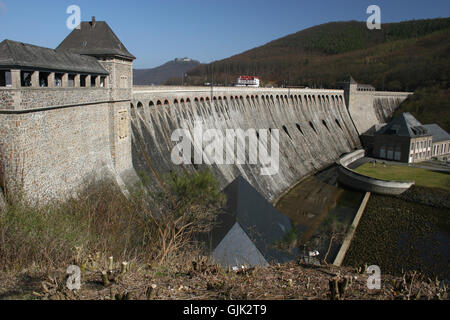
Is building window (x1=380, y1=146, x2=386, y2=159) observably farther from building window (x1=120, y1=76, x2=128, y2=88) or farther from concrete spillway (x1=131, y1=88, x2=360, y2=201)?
building window (x1=120, y1=76, x2=128, y2=88)

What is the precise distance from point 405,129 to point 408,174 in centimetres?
848

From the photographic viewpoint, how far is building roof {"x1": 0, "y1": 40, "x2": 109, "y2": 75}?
37.8 ft

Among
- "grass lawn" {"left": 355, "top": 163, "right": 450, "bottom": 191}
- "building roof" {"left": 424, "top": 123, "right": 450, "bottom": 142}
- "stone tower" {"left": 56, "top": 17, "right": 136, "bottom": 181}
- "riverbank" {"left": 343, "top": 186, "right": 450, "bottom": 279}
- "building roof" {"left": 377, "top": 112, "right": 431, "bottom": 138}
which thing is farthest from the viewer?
"building roof" {"left": 424, "top": 123, "right": 450, "bottom": 142}

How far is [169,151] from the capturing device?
23297 millimetres

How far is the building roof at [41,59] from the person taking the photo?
1151cm

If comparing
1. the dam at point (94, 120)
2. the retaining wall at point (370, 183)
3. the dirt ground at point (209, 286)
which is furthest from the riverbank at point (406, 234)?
the dirt ground at point (209, 286)

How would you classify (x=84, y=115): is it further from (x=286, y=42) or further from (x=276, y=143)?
(x=286, y=42)

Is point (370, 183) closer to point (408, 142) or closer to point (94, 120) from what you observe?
point (408, 142)

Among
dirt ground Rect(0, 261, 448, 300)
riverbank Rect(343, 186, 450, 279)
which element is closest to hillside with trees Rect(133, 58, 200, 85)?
riverbank Rect(343, 186, 450, 279)

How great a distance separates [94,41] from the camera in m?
18.0

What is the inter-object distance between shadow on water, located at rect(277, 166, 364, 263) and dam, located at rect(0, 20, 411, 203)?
148 cm

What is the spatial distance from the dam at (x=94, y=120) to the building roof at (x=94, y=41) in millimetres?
50

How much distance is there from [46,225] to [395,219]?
24.4 m

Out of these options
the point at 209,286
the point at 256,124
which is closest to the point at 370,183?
the point at 256,124
